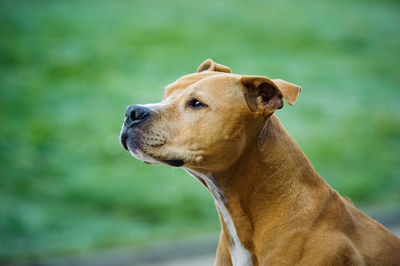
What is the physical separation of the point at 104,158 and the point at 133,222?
6.12ft

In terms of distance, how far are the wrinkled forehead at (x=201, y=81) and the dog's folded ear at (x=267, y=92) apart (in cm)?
11

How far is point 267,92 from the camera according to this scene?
2.92m

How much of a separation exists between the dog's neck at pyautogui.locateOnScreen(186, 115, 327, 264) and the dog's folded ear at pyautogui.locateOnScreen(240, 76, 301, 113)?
162 millimetres

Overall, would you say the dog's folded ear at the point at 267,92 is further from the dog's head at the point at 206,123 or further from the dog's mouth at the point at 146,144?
the dog's mouth at the point at 146,144

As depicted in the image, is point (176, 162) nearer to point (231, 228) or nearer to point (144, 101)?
point (231, 228)

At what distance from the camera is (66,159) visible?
8.90 m

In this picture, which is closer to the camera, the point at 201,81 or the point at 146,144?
the point at 146,144

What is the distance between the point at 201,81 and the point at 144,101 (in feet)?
24.1

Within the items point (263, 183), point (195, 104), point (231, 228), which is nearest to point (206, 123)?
point (195, 104)

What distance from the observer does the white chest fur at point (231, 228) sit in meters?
2.92

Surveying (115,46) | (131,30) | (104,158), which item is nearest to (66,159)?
(104,158)

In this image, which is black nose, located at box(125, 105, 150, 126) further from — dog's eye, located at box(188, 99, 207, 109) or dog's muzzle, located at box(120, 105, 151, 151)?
dog's eye, located at box(188, 99, 207, 109)

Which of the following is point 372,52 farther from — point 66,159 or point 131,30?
point 66,159

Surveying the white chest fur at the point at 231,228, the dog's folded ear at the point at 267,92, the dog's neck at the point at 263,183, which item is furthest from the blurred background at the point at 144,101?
the dog's folded ear at the point at 267,92
